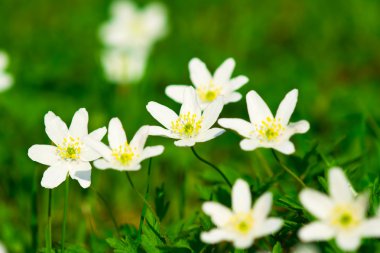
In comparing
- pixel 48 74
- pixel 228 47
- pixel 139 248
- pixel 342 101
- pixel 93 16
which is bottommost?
pixel 139 248

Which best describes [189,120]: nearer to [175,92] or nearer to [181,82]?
[175,92]

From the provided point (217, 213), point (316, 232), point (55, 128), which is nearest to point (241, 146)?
point (217, 213)

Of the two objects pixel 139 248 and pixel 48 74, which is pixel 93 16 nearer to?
pixel 48 74


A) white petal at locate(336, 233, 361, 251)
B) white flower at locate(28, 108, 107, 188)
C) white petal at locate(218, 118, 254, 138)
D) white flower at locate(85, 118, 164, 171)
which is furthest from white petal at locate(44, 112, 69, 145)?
white petal at locate(336, 233, 361, 251)

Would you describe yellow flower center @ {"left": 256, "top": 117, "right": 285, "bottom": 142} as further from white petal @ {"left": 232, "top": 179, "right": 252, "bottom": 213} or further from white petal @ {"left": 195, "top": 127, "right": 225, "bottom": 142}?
white petal @ {"left": 232, "top": 179, "right": 252, "bottom": 213}

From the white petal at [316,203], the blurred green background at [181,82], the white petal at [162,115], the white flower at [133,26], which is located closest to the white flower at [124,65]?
the blurred green background at [181,82]

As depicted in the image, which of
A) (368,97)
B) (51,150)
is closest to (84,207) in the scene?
(51,150)
